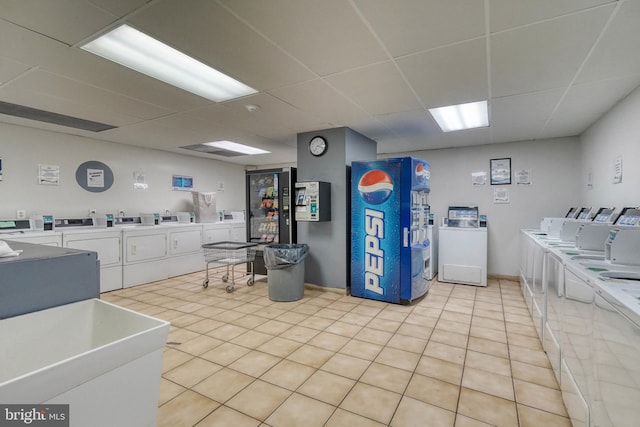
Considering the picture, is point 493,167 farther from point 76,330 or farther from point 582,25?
point 76,330

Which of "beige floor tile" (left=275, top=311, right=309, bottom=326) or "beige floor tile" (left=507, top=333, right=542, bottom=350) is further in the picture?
"beige floor tile" (left=275, top=311, right=309, bottom=326)

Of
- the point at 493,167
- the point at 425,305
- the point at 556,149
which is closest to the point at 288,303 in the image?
the point at 425,305

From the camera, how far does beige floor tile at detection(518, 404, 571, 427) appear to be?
1.83m

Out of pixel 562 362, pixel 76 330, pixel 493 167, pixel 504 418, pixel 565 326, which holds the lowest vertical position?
pixel 504 418

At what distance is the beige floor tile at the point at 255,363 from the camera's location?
241 cm

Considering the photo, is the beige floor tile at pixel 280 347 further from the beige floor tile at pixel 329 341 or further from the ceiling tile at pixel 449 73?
the ceiling tile at pixel 449 73

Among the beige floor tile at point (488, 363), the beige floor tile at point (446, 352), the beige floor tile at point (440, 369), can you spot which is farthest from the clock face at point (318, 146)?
the beige floor tile at point (488, 363)

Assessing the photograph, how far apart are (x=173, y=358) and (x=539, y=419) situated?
282 centimetres

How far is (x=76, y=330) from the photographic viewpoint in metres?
1.23

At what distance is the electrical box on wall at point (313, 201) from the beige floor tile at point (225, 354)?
6.73 ft

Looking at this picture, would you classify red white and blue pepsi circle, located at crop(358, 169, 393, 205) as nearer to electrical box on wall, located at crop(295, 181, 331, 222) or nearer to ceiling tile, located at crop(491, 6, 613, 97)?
electrical box on wall, located at crop(295, 181, 331, 222)

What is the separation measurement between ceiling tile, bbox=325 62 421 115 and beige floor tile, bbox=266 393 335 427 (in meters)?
2.68

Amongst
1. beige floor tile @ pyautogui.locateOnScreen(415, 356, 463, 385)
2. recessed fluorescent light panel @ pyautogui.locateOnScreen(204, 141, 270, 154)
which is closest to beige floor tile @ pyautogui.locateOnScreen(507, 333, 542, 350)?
beige floor tile @ pyautogui.locateOnScreen(415, 356, 463, 385)

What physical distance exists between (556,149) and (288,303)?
5142 millimetres
